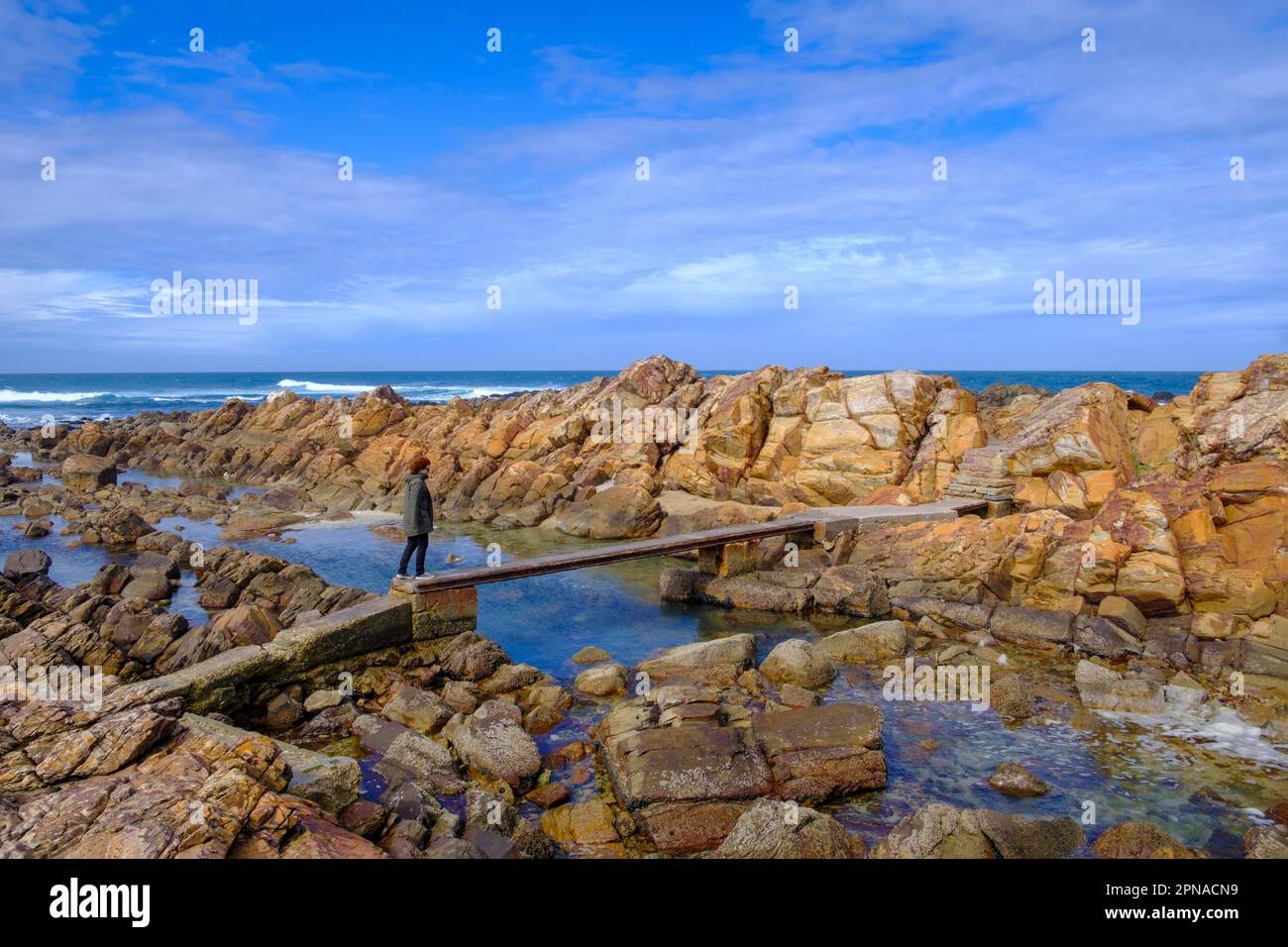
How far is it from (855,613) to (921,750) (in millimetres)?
6922

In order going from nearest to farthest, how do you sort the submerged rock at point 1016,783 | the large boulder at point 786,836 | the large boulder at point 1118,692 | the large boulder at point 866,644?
the large boulder at point 786,836, the submerged rock at point 1016,783, the large boulder at point 1118,692, the large boulder at point 866,644

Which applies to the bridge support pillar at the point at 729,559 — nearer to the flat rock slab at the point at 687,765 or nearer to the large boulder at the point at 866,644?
the large boulder at the point at 866,644

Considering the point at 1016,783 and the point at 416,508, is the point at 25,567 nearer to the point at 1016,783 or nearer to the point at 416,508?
the point at 416,508

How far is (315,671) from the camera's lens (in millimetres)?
12266

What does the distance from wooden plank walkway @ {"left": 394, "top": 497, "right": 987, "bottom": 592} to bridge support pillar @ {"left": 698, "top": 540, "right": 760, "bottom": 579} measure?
20 cm

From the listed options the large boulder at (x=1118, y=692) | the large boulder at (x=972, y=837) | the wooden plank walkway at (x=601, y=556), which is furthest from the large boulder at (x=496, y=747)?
the large boulder at (x=1118, y=692)

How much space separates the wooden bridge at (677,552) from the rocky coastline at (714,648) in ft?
1.06

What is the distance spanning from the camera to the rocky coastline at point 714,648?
7.68 metres

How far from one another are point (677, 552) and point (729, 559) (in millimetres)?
1496

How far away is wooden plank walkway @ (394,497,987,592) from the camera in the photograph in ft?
52.4

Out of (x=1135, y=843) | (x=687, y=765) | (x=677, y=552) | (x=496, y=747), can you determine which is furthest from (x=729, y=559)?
(x=1135, y=843)
